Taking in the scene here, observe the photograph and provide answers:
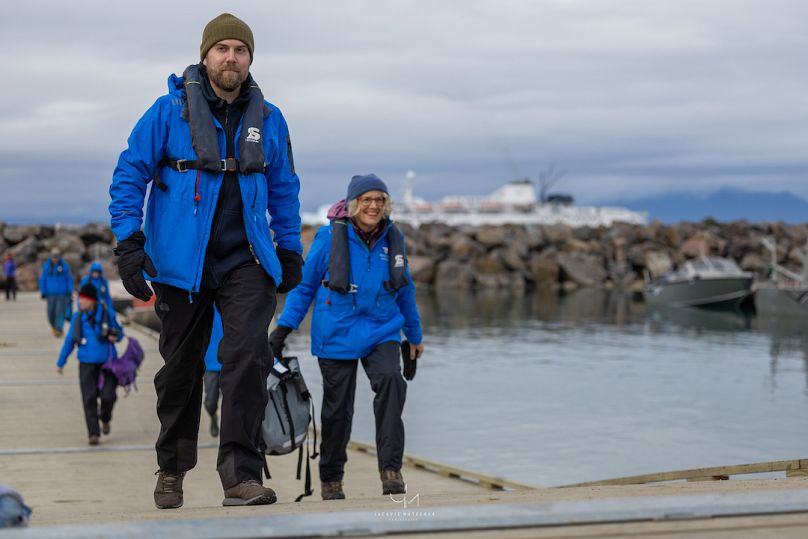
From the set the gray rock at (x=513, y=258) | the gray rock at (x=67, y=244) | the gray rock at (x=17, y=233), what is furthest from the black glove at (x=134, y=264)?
the gray rock at (x=513, y=258)

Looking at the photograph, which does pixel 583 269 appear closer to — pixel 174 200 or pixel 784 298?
pixel 784 298

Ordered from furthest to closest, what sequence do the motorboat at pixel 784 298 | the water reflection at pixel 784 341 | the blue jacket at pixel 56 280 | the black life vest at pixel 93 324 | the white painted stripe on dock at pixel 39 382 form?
1. the motorboat at pixel 784 298
2. the water reflection at pixel 784 341
3. the blue jacket at pixel 56 280
4. the white painted stripe on dock at pixel 39 382
5. the black life vest at pixel 93 324

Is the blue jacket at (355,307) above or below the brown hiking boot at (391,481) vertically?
above

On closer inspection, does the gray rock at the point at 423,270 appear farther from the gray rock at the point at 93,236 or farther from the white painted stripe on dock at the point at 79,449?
the white painted stripe on dock at the point at 79,449

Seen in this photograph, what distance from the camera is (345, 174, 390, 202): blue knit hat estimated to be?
23.0 ft

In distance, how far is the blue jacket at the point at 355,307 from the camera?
7047 mm

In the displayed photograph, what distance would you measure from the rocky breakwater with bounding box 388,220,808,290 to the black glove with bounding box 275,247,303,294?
60336 millimetres

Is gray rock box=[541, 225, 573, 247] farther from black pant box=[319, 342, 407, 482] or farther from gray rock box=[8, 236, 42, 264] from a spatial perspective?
black pant box=[319, 342, 407, 482]

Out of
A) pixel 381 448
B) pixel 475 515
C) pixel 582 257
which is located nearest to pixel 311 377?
pixel 381 448

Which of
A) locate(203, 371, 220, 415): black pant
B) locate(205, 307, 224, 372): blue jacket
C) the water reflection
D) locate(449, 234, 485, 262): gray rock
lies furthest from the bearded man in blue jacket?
locate(449, 234, 485, 262): gray rock

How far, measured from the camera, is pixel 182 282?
191 inches

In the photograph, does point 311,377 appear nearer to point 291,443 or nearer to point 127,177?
point 291,443

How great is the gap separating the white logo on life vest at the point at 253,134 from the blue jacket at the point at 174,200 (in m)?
0.06

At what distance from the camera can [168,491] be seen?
16.6 feet
